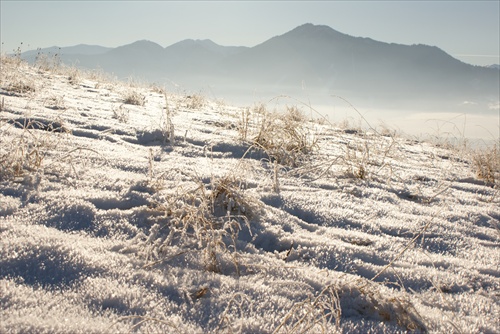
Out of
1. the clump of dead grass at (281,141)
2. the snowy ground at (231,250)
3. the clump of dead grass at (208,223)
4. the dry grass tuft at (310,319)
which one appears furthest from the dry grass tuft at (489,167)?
the dry grass tuft at (310,319)

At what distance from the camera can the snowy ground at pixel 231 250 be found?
1017mm

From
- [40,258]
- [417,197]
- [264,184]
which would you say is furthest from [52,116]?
[417,197]

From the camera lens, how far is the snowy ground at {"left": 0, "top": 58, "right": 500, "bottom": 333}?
1017 mm

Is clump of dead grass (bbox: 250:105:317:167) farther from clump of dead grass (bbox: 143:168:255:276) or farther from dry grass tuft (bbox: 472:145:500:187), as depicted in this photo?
dry grass tuft (bbox: 472:145:500:187)

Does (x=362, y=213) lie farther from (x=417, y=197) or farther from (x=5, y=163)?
(x=5, y=163)

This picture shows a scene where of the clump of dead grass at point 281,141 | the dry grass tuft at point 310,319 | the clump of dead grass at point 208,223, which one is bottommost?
the dry grass tuft at point 310,319

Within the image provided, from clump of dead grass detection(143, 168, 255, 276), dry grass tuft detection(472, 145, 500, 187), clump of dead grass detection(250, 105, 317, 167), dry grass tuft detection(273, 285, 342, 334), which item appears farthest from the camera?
dry grass tuft detection(472, 145, 500, 187)

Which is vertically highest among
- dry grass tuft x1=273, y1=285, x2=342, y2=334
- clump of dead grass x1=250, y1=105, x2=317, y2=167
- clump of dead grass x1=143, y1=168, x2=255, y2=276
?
clump of dead grass x1=250, y1=105, x2=317, y2=167

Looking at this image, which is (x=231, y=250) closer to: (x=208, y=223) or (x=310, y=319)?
Result: (x=208, y=223)

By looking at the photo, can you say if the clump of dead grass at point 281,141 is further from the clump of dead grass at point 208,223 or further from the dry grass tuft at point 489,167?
the dry grass tuft at point 489,167

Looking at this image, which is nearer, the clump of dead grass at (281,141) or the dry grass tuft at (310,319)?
the dry grass tuft at (310,319)

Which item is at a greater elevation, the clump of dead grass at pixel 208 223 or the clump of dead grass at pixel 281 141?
the clump of dead grass at pixel 281 141

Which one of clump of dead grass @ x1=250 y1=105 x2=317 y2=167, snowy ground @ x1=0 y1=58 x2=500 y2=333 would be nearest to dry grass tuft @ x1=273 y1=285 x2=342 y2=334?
snowy ground @ x1=0 y1=58 x2=500 y2=333

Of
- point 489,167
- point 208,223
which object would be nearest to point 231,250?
point 208,223
